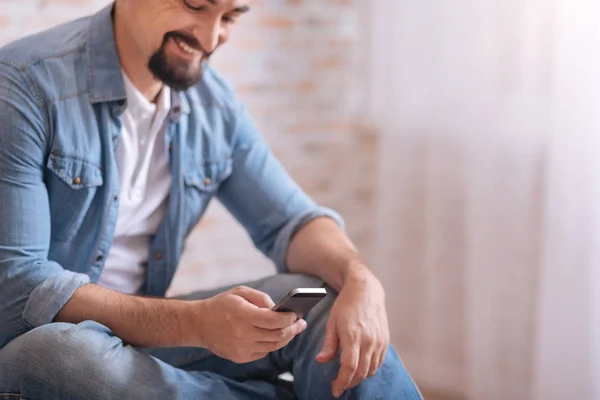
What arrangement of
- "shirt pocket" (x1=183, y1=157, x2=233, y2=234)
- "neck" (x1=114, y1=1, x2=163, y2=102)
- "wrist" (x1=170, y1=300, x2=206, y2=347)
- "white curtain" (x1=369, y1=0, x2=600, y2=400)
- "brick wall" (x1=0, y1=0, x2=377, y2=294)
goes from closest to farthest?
"wrist" (x1=170, y1=300, x2=206, y2=347) → "neck" (x1=114, y1=1, x2=163, y2=102) → "shirt pocket" (x1=183, y1=157, x2=233, y2=234) → "white curtain" (x1=369, y1=0, x2=600, y2=400) → "brick wall" (x1=0, y1=0, x2=377, y2=294)

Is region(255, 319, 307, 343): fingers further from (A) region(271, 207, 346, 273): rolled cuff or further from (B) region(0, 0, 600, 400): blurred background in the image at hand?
(B) region(0, 0, 600, 400): blurred background

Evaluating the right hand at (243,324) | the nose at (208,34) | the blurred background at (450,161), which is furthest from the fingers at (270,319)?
the blurred background at (450,161)

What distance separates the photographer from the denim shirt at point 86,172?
1412 mm

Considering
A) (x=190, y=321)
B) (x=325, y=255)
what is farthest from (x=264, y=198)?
(x=190, y=321)

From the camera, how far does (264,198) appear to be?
1.77m

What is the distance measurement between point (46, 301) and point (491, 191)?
1.35 metres

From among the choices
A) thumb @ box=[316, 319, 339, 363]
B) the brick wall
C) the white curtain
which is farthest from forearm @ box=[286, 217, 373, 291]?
the brick wall

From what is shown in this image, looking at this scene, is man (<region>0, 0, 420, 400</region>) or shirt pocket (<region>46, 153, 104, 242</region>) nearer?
man (<region>0, 0, 420, 400</region>)

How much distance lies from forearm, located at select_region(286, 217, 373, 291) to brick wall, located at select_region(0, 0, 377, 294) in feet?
3.10

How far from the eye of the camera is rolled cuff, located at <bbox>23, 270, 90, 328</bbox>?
140 cm

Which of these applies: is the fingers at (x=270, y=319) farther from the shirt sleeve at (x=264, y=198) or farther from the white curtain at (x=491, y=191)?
the white curtain at (x=491, y=191)

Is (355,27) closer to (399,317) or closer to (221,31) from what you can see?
(399,317)

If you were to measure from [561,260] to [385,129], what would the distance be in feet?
2.33

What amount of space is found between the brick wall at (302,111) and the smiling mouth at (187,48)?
0.95m
